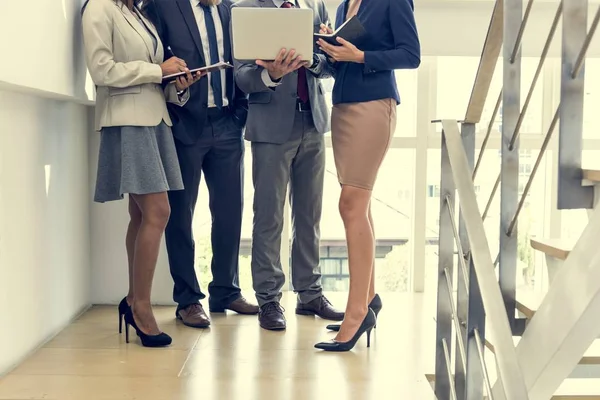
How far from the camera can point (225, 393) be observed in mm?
2574

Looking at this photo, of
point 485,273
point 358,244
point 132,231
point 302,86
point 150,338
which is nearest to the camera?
point 485,273

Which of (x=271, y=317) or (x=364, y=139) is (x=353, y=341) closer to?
(x=271, y=317)

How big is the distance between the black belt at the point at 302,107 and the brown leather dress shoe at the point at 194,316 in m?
0.98

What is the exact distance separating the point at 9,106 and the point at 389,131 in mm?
1387

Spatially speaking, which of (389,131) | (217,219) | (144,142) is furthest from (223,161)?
(389,131)

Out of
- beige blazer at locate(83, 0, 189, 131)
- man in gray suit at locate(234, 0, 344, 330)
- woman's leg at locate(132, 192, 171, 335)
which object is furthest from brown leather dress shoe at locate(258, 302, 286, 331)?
beige blazer at locate(83, 0, 189, 131)

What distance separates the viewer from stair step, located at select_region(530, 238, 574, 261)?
1.86 metres

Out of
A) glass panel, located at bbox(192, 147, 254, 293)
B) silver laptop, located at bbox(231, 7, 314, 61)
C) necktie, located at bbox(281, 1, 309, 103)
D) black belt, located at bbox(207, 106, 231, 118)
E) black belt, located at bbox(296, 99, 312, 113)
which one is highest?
silver laptop, located at bbox(231, 7, 314, 61)

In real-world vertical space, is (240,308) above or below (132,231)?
below

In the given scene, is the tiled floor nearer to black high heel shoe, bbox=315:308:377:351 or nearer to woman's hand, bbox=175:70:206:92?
black high heel shoe, bbox=315:308:377:351

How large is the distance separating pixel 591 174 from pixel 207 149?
206 centimetres

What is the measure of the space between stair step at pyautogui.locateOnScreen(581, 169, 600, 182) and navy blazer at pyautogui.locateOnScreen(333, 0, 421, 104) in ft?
4.20

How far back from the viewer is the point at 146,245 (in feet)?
10.00

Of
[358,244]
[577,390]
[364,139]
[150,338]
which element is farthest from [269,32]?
[577,390]
